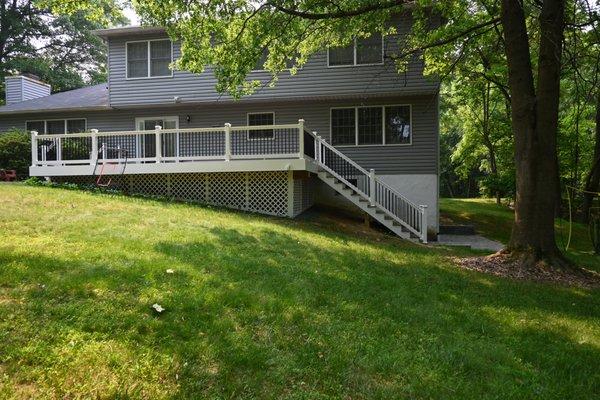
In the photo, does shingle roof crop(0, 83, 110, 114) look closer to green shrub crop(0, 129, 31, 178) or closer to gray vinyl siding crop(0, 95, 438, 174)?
gray vinyl siding crop(0, 95, 438, 174)

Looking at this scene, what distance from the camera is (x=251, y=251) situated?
7844 millimetres

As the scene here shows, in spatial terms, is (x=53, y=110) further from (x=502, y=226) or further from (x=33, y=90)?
(x=502, y=226)

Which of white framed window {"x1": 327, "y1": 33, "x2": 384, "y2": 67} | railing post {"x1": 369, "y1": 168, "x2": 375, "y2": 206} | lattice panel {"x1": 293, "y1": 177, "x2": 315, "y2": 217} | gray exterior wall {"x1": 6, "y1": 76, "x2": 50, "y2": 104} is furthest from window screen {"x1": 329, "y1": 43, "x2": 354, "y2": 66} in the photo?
gray exterior wall {"x1": 6, "y1": 76, "x2": 50, "y2": 104}

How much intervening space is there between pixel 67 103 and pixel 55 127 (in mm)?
1173

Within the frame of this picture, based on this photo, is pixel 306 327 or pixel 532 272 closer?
pixel 306 327

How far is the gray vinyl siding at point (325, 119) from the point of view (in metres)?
16.8

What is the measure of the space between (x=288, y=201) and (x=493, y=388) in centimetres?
1037

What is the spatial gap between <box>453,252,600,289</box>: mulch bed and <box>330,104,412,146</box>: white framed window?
8160mm

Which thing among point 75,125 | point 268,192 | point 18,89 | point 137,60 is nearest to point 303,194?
point 268,192

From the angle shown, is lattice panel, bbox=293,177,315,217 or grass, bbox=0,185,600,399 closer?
grass, bbox=0,185,600,399

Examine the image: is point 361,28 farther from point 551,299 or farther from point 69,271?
point 69,271

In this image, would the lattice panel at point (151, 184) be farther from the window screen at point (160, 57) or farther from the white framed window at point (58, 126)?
the white framed window at point (58, 126)

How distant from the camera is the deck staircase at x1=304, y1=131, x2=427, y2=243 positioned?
13680 millimetres

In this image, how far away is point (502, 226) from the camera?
1975cm
